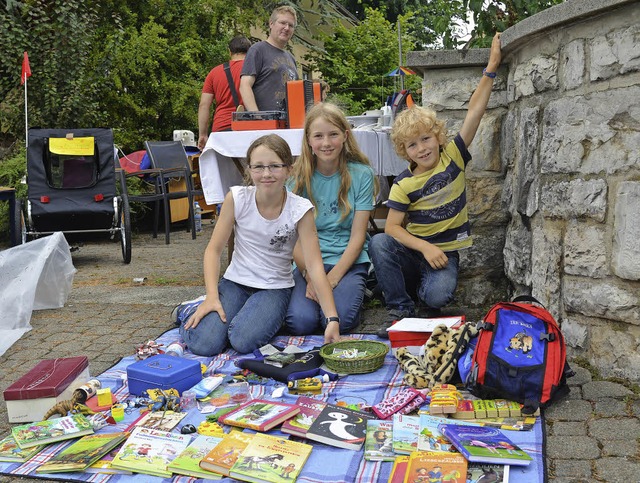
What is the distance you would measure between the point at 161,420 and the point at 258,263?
1284 mm

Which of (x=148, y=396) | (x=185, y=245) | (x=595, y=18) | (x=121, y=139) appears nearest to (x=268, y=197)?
(x=148, y=396)

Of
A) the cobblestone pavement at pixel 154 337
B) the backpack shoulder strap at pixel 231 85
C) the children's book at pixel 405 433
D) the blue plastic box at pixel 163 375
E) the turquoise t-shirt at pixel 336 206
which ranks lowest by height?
the cobblestone pavement at pixel 154 337

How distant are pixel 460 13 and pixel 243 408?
3040mm

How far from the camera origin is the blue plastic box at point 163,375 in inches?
110

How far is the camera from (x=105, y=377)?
3.08 meters

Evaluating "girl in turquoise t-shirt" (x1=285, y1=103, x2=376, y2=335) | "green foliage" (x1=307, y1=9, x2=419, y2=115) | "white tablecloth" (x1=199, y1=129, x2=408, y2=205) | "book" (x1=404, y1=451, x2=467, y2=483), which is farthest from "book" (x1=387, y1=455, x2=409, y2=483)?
"green foliage" (x1=307, y1=9, x2=419, y2=115)

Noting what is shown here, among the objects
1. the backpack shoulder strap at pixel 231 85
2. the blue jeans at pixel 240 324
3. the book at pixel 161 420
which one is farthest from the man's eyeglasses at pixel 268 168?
the backpack shoulder strap at pixel 231 85

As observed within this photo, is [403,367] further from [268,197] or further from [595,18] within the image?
[595,18]

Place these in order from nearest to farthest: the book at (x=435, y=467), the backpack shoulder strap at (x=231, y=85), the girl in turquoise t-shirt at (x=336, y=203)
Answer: the book at (x=435, y=467)
the girl in turquoise t-shirt at (x=336, y=203)
the backpack shoulder strap at (x=231, y=85)

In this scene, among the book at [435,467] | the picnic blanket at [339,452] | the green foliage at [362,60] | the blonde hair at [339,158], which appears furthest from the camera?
the green foliage at [362,60]

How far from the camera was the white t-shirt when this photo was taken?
3600 mm

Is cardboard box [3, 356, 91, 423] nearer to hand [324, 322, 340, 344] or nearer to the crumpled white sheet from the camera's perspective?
the crumpled white sheet

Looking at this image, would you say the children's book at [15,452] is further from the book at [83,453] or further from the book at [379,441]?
the book at [379,441]

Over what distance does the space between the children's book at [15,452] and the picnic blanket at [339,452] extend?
0.07ft
